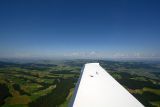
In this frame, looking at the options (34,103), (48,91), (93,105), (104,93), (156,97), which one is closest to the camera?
(93,105)

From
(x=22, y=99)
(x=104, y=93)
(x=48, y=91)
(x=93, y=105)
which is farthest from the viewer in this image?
(x=48, y=91)

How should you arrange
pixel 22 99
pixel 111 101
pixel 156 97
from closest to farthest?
pixel 111 101 → pixel 22 99 → pixel 156 97

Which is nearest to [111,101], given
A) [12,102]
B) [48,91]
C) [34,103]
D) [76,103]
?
[76,103]

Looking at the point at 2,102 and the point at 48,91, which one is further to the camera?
the point at 48,91

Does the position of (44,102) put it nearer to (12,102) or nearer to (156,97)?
(12,102)

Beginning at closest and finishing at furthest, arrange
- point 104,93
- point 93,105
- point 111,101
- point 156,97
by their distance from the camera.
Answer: point 93,105 → point 111,101 → point 104,93 → point 156,97

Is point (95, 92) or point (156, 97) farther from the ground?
point (95, 92)

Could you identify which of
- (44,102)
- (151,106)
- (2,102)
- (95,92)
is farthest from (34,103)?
(95,92)

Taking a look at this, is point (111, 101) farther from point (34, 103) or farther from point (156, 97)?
point (156, 97)

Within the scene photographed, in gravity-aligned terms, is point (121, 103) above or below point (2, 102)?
above
